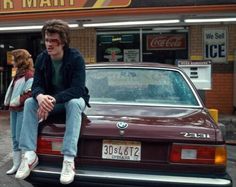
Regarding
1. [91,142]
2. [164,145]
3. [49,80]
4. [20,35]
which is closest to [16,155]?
[49,80]

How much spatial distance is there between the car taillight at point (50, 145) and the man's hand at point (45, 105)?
207mm

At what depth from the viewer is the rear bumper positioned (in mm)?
3836

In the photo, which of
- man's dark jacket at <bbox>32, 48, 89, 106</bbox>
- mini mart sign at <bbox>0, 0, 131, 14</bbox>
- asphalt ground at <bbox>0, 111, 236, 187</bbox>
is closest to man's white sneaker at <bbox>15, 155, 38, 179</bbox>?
A: man's dark jacket at <bbox>32, 48, 89, 106</bbox>

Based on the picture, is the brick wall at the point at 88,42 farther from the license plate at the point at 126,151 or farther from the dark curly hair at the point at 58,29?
the license plate at the point at 126,151

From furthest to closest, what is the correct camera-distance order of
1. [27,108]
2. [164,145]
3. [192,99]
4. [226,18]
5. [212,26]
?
1. [212,26]
2. [226,18]
3. [192,99]
4. [27,108]
5. [164,145]

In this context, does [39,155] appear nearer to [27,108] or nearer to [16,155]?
[27,108]

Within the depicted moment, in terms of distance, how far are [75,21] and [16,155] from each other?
18.9 feet

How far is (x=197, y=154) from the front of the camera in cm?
394

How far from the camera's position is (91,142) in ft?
13.3

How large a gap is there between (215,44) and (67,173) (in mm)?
8623

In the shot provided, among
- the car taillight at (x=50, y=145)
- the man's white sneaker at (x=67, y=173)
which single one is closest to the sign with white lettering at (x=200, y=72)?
the car taillight at (x=50, y=145)

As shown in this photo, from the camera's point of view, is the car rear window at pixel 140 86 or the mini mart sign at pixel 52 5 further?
the mini mart sign at pixel 52 5

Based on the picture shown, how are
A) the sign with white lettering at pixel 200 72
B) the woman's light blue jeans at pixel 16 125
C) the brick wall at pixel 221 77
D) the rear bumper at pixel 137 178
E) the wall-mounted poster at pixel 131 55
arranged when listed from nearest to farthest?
the rear bumper at pixel 137 178
the woman's light blue jeans at pixel 16 125
the sign with white lettering at pixel 200 72
the brick wall at pixel 221 77
the wall-mounted poster at pixel 131 55

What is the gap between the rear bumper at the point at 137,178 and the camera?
384cm
